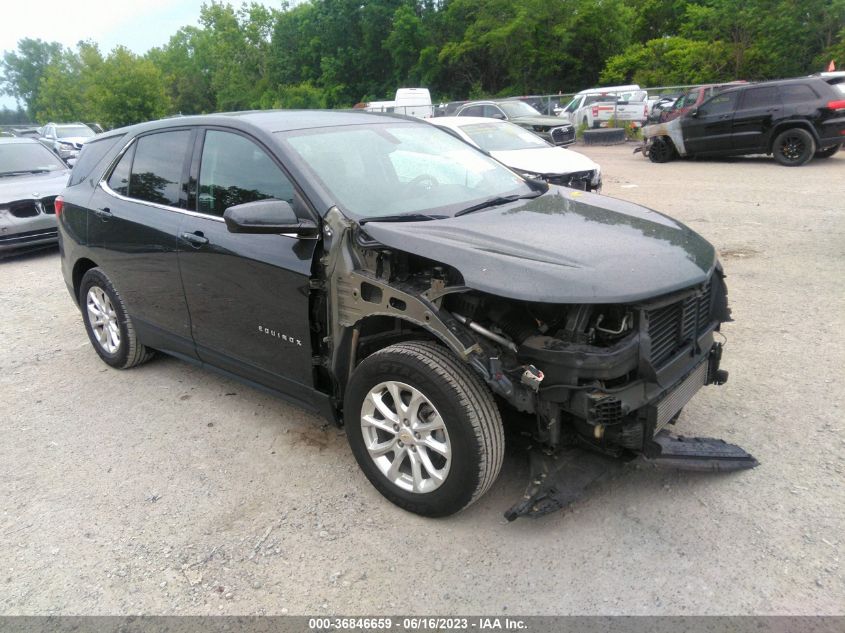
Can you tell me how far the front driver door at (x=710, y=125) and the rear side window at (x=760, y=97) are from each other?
0.81ft

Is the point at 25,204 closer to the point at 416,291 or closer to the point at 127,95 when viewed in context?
the point at 416,291

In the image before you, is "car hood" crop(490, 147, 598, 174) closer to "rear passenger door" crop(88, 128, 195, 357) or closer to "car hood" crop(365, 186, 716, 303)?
"rear passenger door" crop(88, 128, 195, 357)

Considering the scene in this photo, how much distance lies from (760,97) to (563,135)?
13.5 feet

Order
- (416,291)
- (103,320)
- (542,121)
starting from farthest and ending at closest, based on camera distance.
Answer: (542,121)
(103,320)
(416,291)

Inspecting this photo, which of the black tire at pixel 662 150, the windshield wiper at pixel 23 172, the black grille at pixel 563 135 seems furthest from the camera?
the black tire at pixel 662 150

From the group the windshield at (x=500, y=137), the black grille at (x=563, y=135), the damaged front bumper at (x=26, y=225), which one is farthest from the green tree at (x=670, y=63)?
the damaged front bumper at (x=26, y=225)

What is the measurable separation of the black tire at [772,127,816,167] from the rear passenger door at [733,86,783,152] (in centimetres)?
31

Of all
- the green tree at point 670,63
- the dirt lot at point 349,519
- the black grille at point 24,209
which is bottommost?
the dirt lot at point 349,519

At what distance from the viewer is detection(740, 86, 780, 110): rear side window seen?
13.3 metres

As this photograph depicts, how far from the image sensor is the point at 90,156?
5.01 metres

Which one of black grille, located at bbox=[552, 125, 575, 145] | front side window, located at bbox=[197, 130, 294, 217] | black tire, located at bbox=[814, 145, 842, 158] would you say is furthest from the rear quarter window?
black tire, located at bbox=[814, 145, 842, 158]

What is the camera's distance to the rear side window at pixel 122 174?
178 inches

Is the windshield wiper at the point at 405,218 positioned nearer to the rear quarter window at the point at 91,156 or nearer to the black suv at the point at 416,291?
the black suv at the point at 416,291

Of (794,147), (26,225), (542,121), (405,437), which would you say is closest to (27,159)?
(26,225)
